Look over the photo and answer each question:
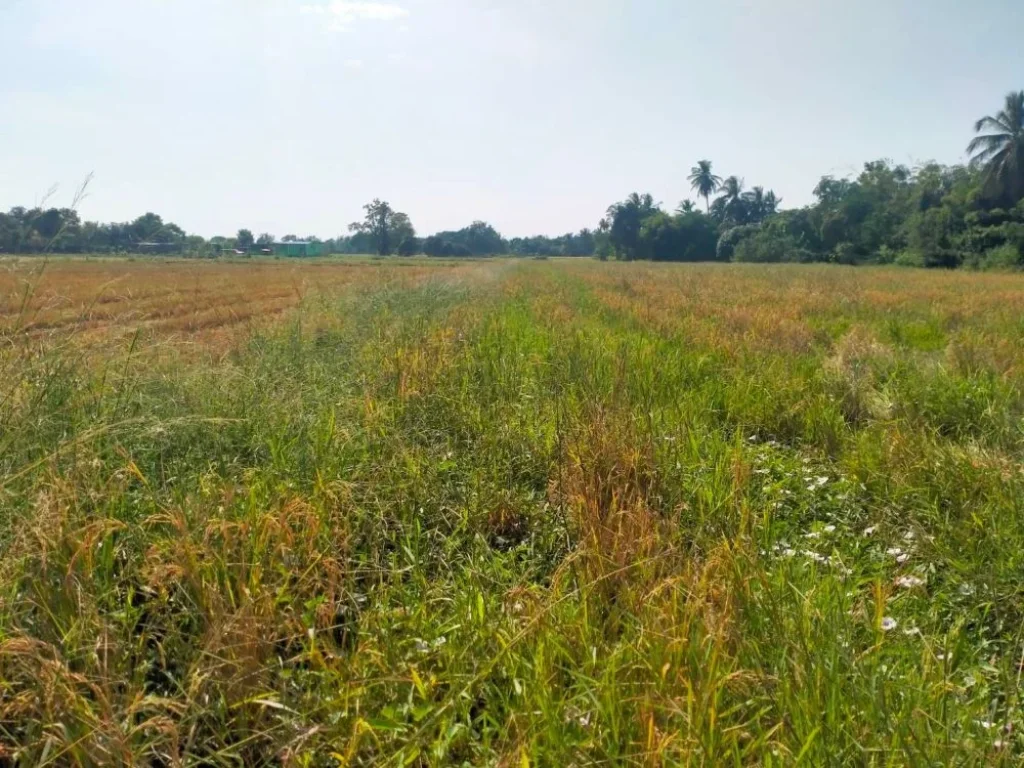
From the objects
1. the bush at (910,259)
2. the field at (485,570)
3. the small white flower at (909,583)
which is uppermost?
the bush at (910,259)

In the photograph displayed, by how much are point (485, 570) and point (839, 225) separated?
6007 cm

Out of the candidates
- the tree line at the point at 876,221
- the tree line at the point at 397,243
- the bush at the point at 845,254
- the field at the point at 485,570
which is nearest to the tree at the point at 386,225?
the tree line at the point at 397,243

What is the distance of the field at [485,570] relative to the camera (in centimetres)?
161

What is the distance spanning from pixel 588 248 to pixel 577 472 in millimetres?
128547

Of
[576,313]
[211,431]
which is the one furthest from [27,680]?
[576,313]

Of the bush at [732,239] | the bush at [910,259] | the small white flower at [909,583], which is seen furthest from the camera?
the bush at [732,239]

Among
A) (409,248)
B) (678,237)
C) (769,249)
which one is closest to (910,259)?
(769,249)

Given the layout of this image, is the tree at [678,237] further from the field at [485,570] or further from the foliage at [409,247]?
the field at [485,570]

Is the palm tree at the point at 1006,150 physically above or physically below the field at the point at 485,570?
above

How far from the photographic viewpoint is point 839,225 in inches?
2124

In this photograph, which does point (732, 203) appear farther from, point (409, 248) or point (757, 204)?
point (409, 248)

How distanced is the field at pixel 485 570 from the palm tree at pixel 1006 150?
46.6 metres

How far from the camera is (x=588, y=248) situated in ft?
419

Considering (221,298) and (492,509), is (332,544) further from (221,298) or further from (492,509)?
(221,298)
